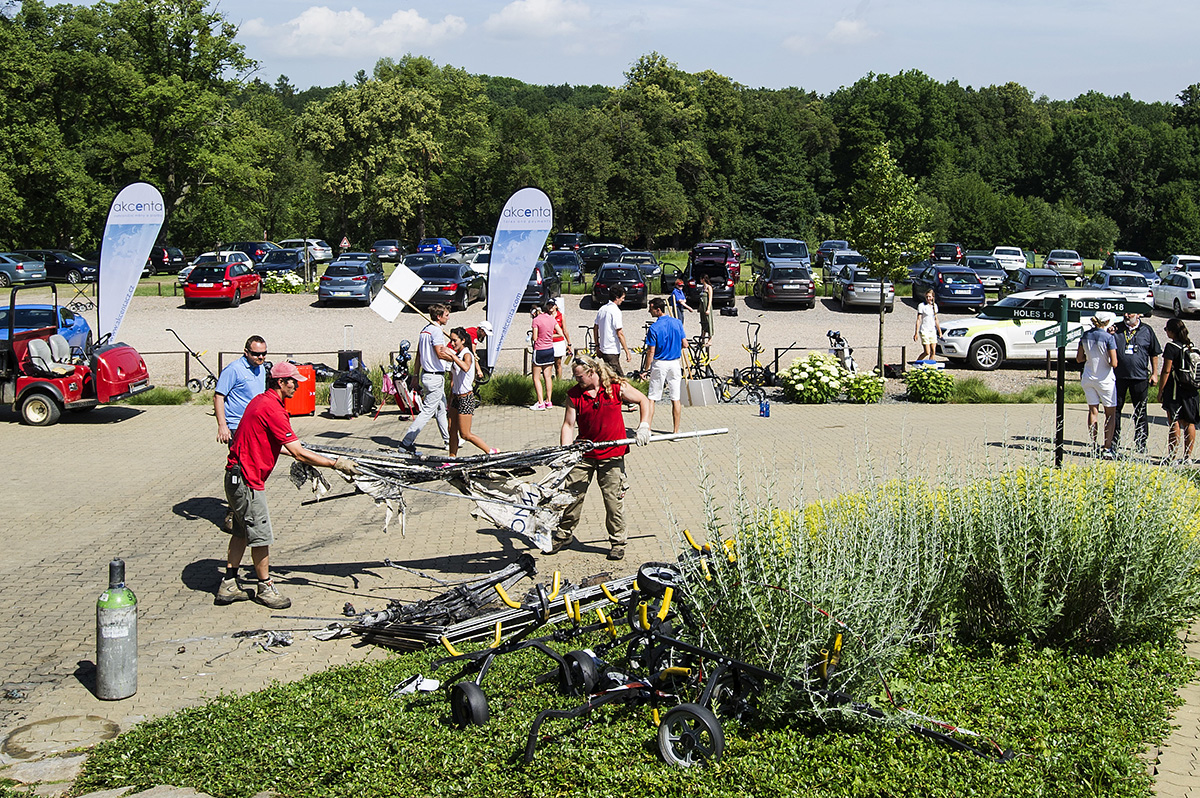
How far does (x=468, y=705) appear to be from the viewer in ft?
18.5

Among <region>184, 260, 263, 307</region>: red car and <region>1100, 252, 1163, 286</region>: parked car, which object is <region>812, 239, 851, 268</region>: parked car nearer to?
<region>1100, 252, 1163, 286</region>: parked car

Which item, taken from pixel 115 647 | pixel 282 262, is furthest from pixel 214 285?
pixel 115 647

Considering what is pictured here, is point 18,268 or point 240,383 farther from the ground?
→ point 18,268

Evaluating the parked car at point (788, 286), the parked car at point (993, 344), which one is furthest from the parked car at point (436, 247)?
the parked car at point (993, 344)

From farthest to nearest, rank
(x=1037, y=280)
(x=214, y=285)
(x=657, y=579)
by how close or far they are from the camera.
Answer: (x=1037, y=280), (x=214, y=285), (x=657, y=579)

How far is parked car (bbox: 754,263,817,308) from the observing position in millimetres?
32156

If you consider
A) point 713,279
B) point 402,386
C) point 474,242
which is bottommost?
point 402,386

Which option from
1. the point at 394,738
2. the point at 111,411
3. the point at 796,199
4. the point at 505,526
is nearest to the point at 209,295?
the point at 111,411

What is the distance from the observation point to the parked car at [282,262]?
42.0 m

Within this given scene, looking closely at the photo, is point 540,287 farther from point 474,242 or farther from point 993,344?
point 474,242

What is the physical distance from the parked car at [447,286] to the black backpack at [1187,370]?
71.6 feet

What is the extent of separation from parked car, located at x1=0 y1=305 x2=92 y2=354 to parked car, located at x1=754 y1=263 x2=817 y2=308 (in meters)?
20.5

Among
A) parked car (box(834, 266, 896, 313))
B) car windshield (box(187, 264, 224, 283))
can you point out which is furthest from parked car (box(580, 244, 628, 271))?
car windshield (box(187, 264, 224, 283))

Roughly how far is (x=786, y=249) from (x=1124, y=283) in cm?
1236
